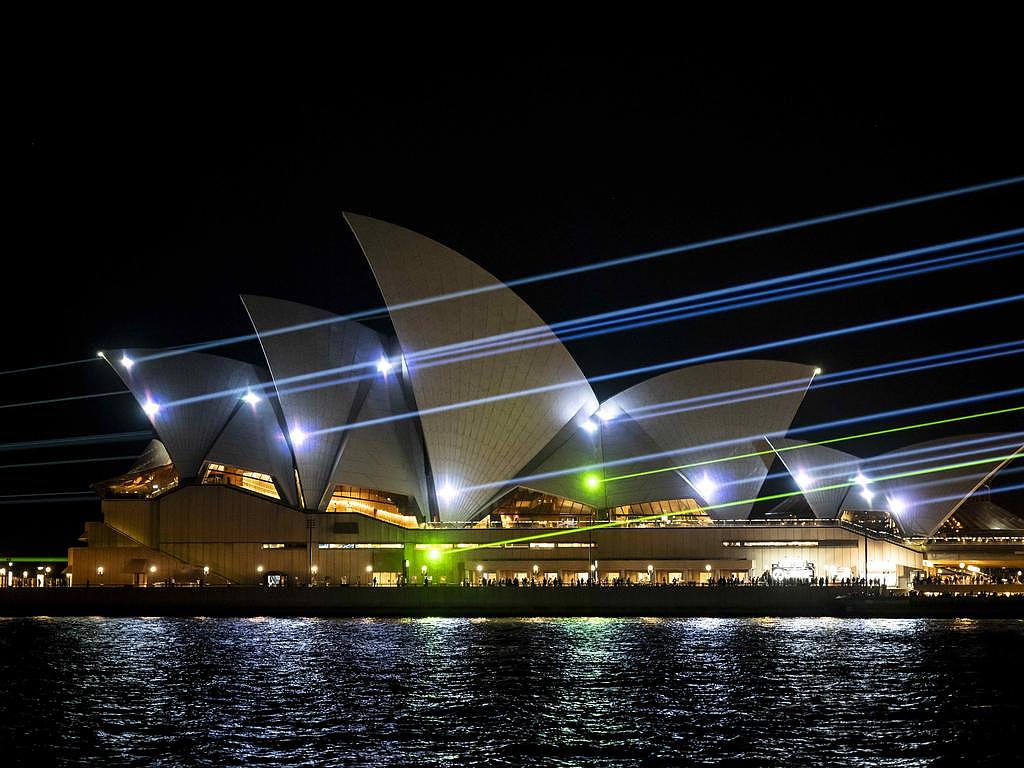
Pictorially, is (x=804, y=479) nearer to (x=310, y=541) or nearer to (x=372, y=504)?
(x=372, y=504)

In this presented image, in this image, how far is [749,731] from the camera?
21172 millimetres

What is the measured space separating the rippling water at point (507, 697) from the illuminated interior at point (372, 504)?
50.1 feet

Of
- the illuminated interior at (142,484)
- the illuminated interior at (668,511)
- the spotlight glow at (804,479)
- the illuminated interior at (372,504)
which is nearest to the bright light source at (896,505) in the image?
the spotlight glow at (804,479)

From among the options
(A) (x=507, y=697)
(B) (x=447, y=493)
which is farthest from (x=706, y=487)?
(A) (x=507, y=697)

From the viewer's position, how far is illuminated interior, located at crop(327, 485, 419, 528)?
2144 inches

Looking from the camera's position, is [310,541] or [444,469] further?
[444,469]

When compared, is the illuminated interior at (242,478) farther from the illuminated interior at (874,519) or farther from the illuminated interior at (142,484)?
the illuminated interior at (874,519)

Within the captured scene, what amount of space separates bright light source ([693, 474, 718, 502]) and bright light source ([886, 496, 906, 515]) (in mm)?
18283

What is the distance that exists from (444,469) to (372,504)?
192 inches

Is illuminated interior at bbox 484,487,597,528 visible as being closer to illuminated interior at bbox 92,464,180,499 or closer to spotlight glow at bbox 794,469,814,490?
illuminated interior at bbox 92,464,180,499

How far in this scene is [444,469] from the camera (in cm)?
5322

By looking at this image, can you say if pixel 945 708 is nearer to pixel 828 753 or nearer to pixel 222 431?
pixel 828 753

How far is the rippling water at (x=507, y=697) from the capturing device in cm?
1956

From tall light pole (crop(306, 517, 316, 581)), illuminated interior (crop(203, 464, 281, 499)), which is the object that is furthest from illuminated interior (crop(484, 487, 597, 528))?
illuminated interior (crop(203, 464, 281, 499))
